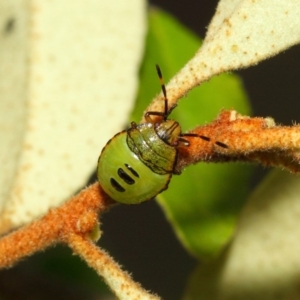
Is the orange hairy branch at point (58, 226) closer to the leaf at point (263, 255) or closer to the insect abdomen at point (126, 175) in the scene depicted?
the insect abdomen at point (126, 175)

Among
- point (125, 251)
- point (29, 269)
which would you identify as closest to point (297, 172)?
point (29, 269)

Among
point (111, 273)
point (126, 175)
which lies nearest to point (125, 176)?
point (126, 175)

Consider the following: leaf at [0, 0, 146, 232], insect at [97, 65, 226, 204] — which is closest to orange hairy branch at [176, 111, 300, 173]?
insect at [97, 65, 226, 204]

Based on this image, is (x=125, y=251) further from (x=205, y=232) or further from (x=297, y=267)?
(x=297, y=267)

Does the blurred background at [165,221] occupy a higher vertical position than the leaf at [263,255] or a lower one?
lower

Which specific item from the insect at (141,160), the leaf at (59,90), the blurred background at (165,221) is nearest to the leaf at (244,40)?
the insect at (141,160)

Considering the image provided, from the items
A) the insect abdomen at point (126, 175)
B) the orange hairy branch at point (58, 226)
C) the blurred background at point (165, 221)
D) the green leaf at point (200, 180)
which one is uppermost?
the insect abdomen at point (126, 175)
